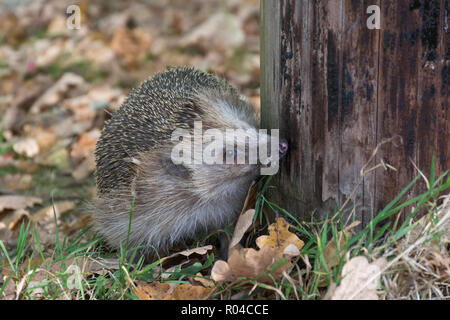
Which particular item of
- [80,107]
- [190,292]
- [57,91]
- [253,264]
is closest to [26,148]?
[80,107]

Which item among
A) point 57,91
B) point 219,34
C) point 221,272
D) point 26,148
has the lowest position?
point 221,272

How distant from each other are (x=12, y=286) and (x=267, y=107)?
71.2 inches

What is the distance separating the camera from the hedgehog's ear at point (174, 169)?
12.3 ft

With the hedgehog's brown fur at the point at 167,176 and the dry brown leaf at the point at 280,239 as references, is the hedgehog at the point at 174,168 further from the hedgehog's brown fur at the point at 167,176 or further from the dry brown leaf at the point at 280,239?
the dry brown leaf at the point at 280,239

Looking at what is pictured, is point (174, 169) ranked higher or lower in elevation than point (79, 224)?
higher

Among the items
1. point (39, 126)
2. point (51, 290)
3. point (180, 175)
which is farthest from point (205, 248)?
point (39, 126)

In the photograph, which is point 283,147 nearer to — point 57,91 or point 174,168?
point 174,168

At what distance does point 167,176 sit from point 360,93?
1.43m

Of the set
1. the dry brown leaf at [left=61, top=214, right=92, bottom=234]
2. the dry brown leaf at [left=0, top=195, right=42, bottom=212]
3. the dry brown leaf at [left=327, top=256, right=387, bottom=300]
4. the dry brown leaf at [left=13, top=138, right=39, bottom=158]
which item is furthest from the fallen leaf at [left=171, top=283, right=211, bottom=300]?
the dry brown leaf at [left=13, top=138, right=39, bottom=158]

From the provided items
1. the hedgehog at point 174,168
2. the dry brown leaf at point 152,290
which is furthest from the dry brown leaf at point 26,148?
the dry brown leaf at point 152,290

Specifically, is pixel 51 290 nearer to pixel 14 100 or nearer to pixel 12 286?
pixel 12 286

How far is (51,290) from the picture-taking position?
3090 mm


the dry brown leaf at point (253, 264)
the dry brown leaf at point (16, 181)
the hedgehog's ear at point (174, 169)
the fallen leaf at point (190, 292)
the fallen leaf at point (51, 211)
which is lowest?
the fallen leaf at point (51, 211)

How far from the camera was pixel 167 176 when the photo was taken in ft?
12.5
